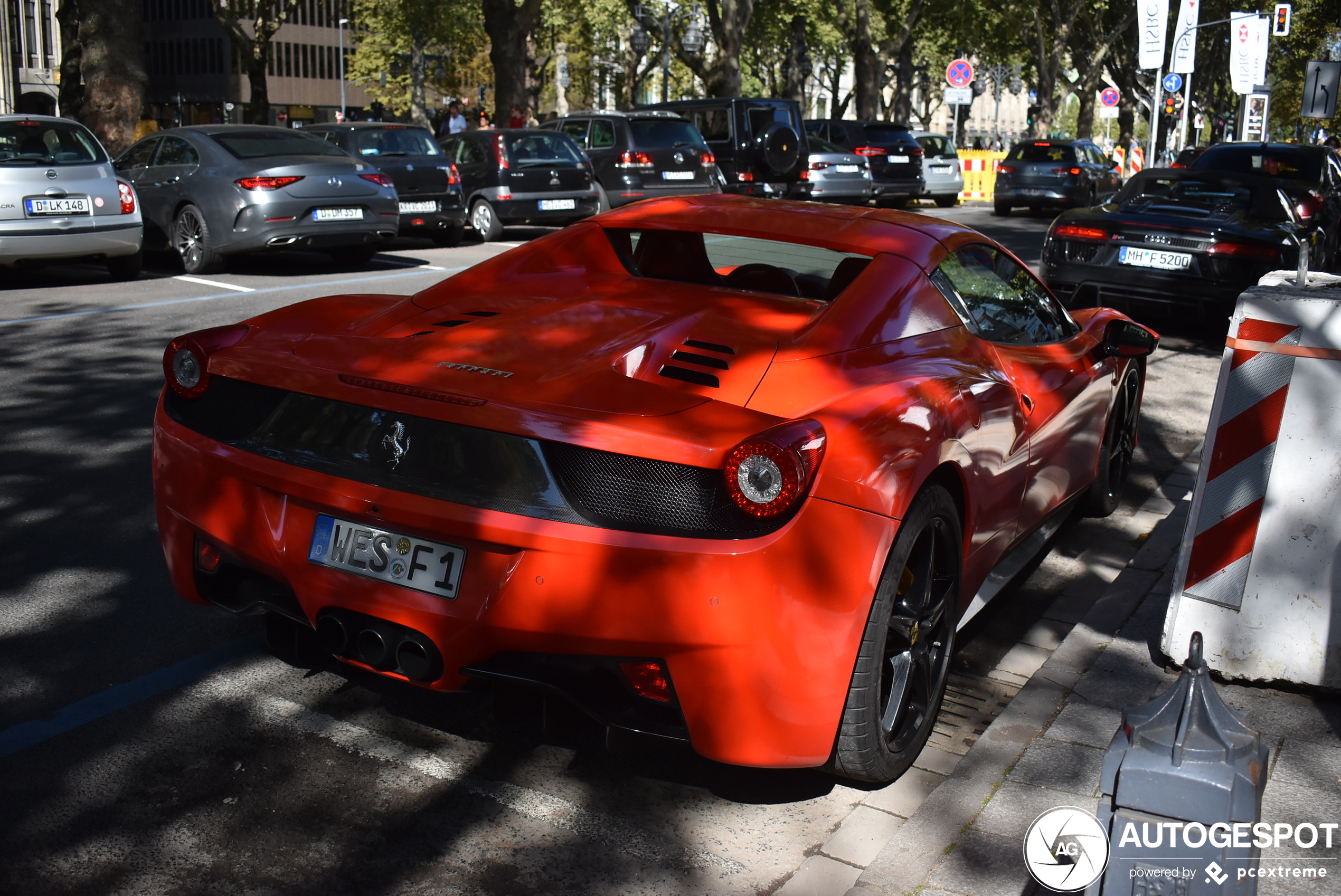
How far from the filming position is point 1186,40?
112 feet

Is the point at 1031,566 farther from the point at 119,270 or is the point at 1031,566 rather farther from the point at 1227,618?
the point at 119,270

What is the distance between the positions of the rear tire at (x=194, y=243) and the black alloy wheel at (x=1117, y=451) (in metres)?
9.63

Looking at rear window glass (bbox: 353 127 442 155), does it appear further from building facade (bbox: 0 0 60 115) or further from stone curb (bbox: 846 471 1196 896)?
building facade (bbox: 0 0 60 115)

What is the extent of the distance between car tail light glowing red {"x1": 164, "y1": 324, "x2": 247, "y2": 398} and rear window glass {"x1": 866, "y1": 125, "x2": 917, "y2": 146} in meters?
24.6

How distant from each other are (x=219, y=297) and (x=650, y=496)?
944 centimetres

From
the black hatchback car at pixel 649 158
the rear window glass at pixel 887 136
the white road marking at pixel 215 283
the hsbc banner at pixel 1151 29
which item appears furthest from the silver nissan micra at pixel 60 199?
the hsbc banner at pixel 1151 29

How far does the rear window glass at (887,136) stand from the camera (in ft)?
87.9

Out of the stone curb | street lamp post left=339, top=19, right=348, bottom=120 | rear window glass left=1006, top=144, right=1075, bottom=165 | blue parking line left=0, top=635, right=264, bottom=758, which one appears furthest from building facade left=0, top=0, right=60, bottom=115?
the stone curb

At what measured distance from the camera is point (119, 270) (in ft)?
40.2

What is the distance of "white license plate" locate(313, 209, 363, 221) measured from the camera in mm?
12891

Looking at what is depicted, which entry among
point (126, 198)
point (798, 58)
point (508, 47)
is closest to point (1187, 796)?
point (126, 198)

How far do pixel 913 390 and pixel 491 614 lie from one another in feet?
3.96

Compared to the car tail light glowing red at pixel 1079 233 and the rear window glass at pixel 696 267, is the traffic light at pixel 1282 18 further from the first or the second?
the rear window glass at pixel 696 267

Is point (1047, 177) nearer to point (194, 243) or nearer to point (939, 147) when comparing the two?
point (939, 147)
